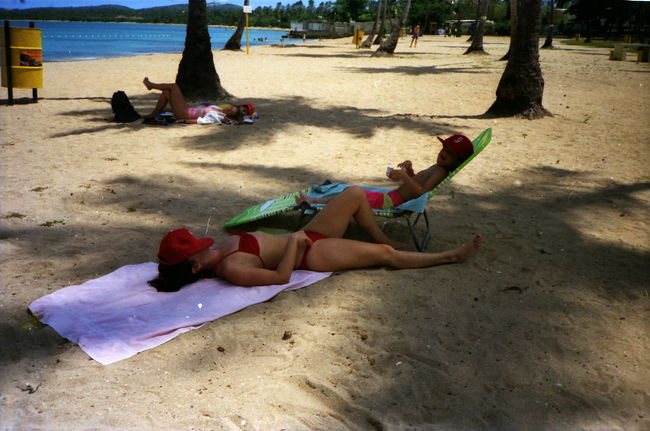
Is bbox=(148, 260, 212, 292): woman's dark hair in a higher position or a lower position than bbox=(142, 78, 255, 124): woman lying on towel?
lower

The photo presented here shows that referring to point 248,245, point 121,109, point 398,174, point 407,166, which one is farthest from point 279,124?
point 248,245

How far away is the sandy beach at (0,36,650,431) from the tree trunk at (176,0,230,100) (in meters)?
2.74

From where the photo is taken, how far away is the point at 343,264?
3.70m

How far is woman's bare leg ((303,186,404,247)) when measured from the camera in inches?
149

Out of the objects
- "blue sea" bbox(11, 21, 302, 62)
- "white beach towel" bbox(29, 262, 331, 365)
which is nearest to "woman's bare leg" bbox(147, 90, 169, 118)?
"blue sea" bbox(11, 21, 302, 62)

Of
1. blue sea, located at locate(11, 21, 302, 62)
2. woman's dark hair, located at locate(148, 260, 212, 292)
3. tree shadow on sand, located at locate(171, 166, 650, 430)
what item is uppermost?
blue sea, located at locate(11, 21, 302, 62)

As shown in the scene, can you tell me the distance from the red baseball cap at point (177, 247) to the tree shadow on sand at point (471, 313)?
0.46 m

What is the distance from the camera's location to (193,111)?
880 centimetres

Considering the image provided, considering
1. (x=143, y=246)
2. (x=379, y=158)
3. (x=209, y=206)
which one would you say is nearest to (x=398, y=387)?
(x=143, y=246)

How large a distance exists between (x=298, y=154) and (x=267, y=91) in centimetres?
599

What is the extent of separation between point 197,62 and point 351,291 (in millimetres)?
8561

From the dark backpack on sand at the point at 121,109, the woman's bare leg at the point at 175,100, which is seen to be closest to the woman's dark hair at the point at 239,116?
the woman's bare leg at the point at 175,100

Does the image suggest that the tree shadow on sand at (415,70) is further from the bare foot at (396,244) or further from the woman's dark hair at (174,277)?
the woman's dark hair at (174,277)

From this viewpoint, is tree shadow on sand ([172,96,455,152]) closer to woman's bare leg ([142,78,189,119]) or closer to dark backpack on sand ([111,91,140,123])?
woman's bare leg ([142,78,189,119])
